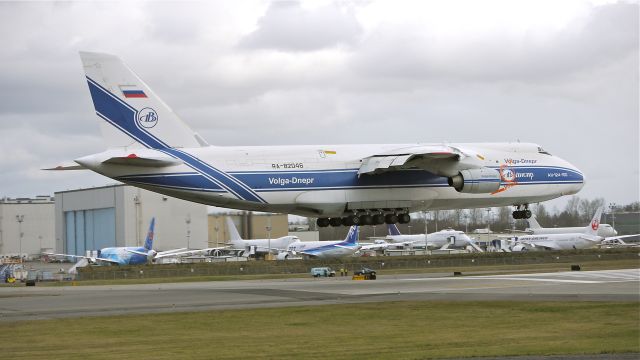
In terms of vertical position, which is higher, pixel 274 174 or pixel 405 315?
pixel 274 174

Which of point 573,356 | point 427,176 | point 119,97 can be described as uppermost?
point 119,97

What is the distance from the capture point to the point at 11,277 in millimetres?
67938

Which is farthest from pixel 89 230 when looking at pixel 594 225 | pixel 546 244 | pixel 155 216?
pixel 594 225

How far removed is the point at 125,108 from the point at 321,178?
395 inches

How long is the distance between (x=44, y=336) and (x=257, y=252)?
8780cm

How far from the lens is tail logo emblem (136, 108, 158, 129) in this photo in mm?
41938

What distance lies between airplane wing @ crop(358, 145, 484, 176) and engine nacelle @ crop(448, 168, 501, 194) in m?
0.32

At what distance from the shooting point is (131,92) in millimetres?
41906

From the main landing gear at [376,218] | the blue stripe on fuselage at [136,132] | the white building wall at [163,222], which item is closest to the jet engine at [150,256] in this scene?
the white building wall at [163,222]

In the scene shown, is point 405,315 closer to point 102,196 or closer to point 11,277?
point 11,277

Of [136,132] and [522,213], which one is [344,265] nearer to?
[522,213]

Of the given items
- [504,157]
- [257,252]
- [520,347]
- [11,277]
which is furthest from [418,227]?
[520,347]

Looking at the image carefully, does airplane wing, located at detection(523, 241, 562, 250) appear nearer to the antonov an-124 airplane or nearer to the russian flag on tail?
the antonov an-124 airplane

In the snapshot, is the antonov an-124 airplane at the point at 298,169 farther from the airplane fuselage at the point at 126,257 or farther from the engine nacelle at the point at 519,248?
the engine nacelle at the point at 519,248
